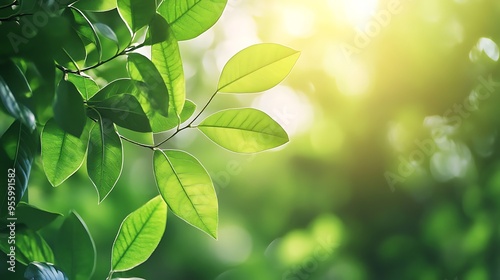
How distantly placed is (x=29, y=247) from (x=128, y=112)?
94mm

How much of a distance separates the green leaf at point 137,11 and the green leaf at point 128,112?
1.3 inches

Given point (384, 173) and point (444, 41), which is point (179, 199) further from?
point (444, 41)

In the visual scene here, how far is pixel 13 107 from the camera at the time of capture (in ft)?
0.65

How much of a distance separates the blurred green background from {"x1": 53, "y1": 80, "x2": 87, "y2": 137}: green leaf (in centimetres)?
36

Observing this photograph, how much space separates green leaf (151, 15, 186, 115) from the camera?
0.23m

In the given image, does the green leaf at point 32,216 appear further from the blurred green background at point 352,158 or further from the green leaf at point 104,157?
Result: the blurred green background at point 352,158

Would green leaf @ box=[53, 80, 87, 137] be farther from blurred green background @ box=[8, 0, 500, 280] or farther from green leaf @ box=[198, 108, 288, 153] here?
blurred green background @ box=[8, 0, 500, 280]

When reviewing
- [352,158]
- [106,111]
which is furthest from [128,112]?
[352,158]

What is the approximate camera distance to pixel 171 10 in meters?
0.24

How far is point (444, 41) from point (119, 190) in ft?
1.60

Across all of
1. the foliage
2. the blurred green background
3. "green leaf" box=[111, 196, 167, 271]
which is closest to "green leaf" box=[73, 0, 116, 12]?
the foliage

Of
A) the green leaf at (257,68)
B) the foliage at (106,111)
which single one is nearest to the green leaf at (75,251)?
the foliage at (106,111)

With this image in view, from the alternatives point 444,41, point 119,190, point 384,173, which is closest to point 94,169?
point 119,190

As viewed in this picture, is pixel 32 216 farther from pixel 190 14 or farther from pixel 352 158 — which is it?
pixel 352 158
